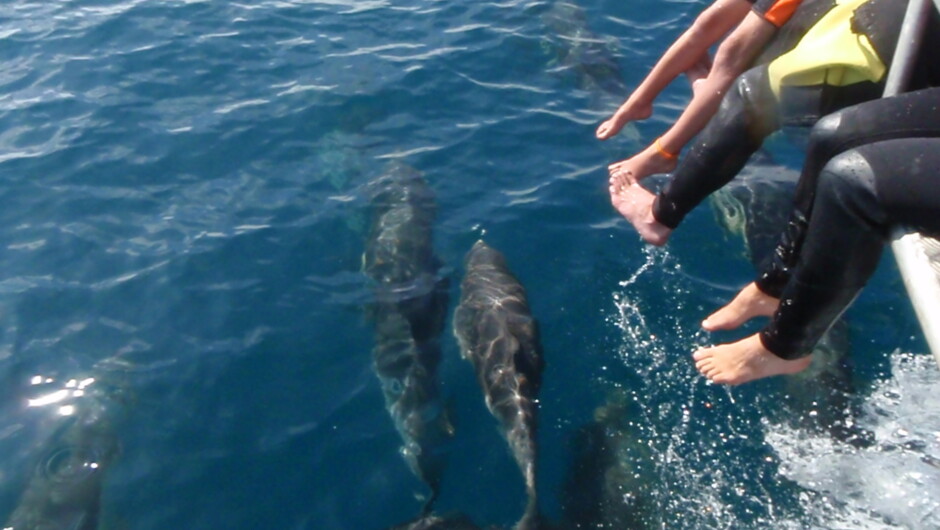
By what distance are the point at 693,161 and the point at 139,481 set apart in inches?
160

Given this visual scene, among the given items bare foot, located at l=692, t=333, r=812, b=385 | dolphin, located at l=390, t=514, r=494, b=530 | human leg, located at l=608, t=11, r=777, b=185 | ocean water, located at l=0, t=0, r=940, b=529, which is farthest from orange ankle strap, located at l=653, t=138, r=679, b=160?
dolphin, located at l=390, t=514, r=494, b=530

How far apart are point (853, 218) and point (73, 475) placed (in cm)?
508

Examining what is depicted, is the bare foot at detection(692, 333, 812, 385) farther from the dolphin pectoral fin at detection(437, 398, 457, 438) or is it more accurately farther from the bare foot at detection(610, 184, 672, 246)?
the dolphin pectoral fin at detection(437, 398, 457, 438)

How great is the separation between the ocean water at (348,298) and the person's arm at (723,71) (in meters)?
1.74

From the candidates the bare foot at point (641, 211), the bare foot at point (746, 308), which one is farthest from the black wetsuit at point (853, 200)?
Result: the bare foot at point (641, 211)

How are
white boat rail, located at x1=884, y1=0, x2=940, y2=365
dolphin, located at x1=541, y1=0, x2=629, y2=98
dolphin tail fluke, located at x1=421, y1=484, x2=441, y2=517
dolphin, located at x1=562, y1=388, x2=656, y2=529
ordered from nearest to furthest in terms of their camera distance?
1. white boat rail, located at x1=884, y1=0, x2=940, y2=365
2. dolphin, located at x1=562, y1=388, x2=656, y2=529
3. dolphin tail fluke, located at x1=421, y1=484, x2=441, y2=517
4. dolphin, located at x1=541, y1=0, x2=629, y2=98

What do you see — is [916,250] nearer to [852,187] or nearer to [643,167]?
[852,187]

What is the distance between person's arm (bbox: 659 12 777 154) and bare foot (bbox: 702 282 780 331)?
1320mm

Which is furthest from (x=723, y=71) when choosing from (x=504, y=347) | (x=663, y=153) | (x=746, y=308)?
(x=504, y=347)

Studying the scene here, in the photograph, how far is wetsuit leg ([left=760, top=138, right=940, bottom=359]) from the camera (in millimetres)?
3100

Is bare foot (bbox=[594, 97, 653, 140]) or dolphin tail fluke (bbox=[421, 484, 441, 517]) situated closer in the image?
dolphin tail fluke (bbox=[421, 484, 441, 517])

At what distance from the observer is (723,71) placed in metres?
5.11

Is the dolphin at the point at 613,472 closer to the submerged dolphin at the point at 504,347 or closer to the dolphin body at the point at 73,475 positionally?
the submerged dolphin at the point at 504,347

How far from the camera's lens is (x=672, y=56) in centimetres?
577
